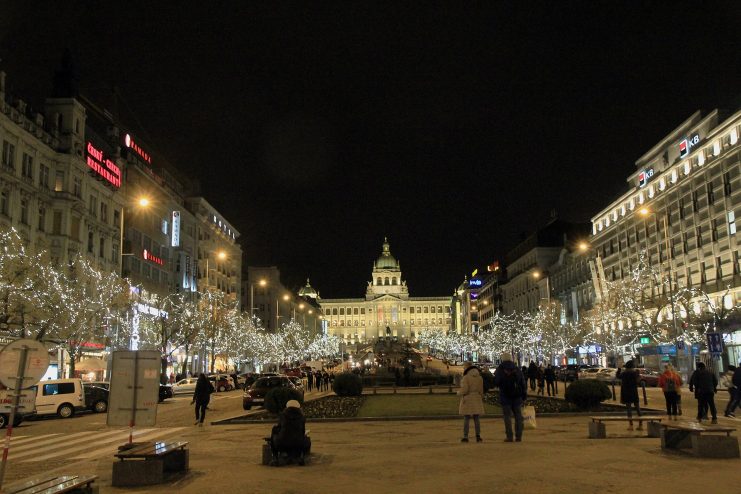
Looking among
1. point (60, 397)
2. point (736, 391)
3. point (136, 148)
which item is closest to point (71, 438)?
point (60, 397)

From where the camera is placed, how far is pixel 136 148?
3177 inches

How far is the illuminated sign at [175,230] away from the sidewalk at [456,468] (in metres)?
69.7

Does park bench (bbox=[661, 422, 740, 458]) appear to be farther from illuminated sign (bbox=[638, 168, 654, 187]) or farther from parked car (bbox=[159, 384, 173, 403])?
illuminated sign (bbox=[638, 168, 654, 187])

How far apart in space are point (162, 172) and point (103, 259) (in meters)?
31.5

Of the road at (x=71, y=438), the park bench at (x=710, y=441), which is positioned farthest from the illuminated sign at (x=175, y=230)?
the park bench at (x=710, y=441)

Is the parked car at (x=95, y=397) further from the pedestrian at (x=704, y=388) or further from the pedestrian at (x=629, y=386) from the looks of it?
the pedestrian at (x=704, y=388)

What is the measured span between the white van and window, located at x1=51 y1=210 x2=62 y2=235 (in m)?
21.8

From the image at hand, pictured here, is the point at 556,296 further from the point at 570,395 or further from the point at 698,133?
the point at 570,395

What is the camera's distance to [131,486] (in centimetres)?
1224

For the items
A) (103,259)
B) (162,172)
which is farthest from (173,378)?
(162,172)

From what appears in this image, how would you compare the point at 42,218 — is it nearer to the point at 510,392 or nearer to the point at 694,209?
the point at 510,392

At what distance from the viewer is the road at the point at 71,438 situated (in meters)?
16.5

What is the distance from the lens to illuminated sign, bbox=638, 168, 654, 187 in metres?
71.7

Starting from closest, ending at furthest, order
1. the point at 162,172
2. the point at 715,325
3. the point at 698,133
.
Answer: the point at 715,325
the point at 698,133
the point at 162,172
